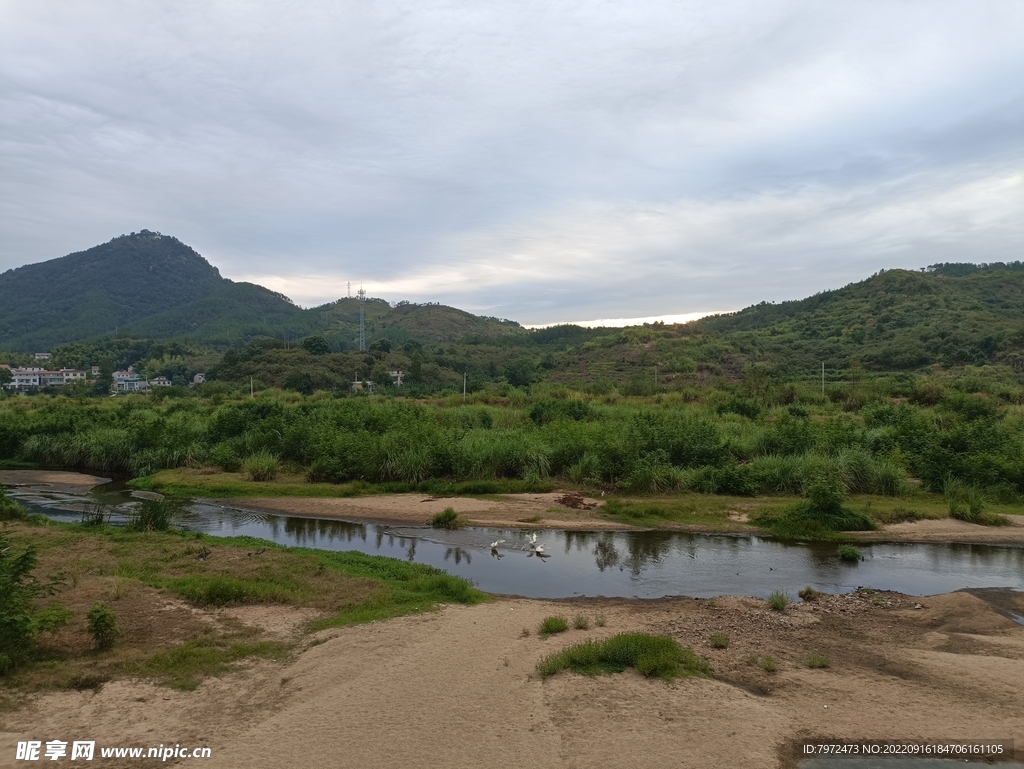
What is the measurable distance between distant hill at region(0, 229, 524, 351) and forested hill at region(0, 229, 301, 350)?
0.69ft

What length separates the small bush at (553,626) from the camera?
333 inches

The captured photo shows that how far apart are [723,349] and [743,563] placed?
189ft

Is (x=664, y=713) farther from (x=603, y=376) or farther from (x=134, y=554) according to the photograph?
(x=603, y=376)

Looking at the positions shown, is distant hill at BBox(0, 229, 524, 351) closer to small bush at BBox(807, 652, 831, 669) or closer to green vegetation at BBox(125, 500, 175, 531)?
green vegetation at BBox(125, 500, 175, 531)

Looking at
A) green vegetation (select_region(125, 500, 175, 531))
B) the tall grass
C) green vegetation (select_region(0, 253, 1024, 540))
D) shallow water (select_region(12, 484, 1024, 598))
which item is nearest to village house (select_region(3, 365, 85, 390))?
green vegetation (select_region(0, 253, 1024, 540))

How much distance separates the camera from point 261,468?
2261cm

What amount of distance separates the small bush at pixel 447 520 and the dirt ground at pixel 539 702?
300 inches

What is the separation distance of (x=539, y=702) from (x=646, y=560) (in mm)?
7600

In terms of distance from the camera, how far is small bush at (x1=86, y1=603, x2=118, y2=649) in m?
7.56

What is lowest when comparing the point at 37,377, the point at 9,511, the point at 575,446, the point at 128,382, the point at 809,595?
the point at 809,595

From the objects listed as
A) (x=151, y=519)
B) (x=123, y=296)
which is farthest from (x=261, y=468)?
(x=123, y=296)

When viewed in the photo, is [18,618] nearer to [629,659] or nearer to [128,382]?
[629,659]

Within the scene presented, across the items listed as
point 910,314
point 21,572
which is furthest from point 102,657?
point 910,314

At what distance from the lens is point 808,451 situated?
21078 mm
